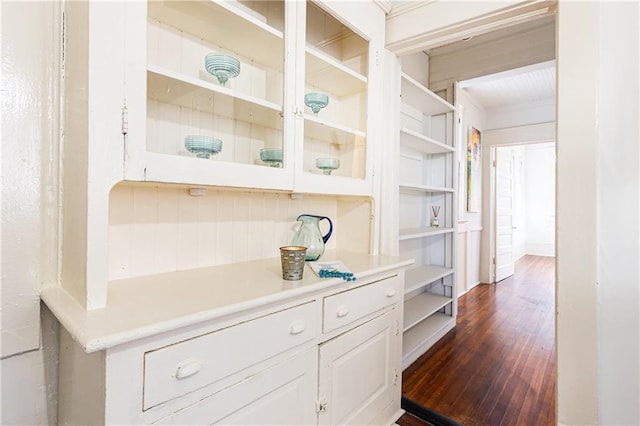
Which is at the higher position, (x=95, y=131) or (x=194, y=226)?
(x=95, y=131)

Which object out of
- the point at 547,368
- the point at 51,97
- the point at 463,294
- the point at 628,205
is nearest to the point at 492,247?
the point at 463,294

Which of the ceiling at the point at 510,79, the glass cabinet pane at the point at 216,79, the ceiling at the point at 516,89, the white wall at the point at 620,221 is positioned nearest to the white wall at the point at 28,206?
the glass cabinet pane at the point at 216,79

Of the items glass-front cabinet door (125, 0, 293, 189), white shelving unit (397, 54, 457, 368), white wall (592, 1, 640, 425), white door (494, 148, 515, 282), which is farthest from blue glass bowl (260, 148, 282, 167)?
white door (494, 148, 515, 282)

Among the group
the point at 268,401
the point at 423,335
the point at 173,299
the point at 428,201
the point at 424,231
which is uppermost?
the point at 428,201

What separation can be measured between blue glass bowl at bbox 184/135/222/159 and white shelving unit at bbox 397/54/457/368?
68.1 inches

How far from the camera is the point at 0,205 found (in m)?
0.92

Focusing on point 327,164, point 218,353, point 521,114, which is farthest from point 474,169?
point 218,353

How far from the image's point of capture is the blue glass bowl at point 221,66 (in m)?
1.16

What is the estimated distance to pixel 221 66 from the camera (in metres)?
1.17

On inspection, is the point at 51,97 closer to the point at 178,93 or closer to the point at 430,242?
the point at 178,93

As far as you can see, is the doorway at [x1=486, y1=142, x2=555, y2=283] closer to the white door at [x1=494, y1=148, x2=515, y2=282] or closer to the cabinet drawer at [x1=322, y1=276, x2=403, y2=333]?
the white door at [x1=494, y1=148, x2=515, y2=282]

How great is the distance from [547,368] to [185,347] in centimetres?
251

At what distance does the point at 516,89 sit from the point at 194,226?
13.7 feet

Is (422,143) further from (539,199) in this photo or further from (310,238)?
(539,199)
